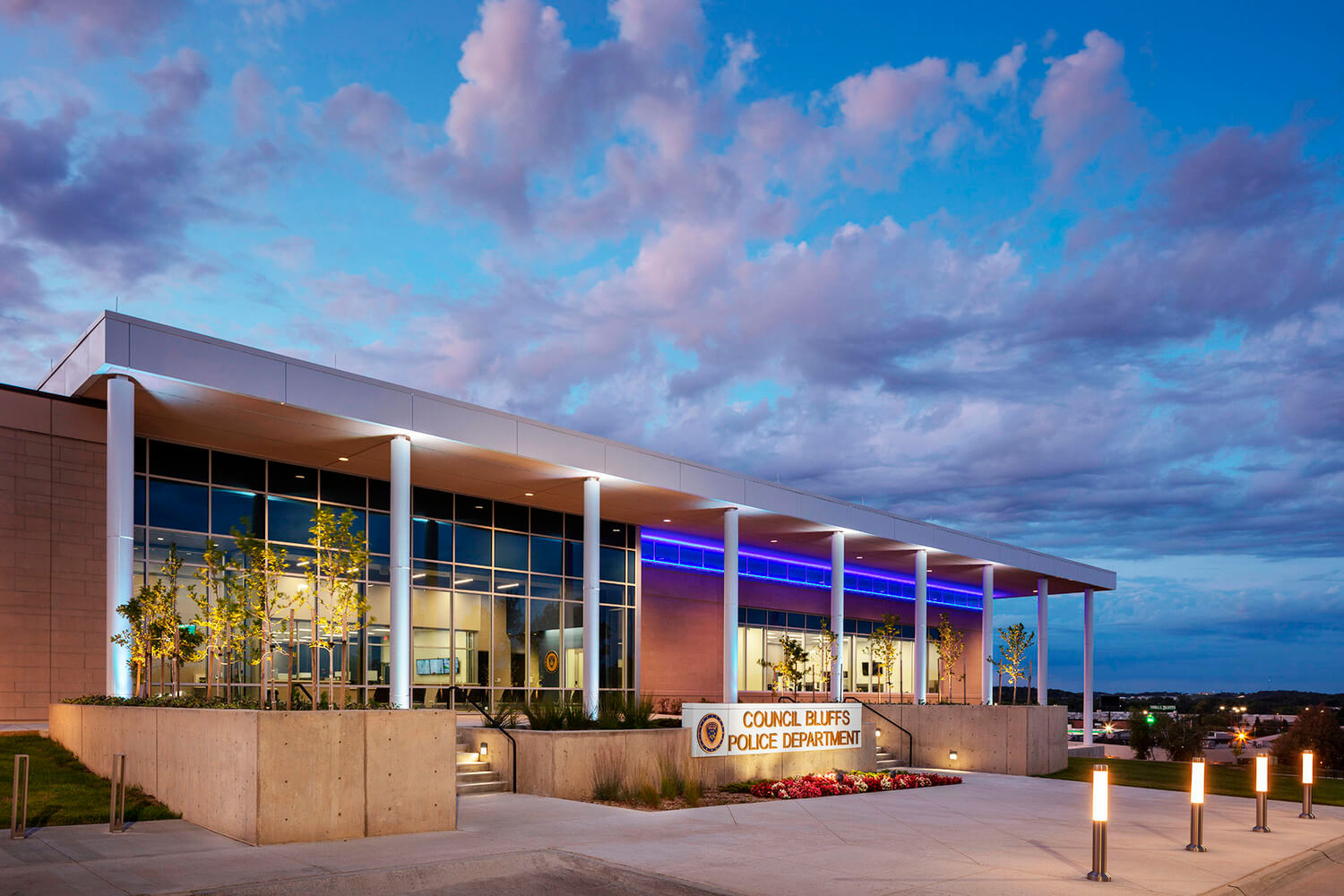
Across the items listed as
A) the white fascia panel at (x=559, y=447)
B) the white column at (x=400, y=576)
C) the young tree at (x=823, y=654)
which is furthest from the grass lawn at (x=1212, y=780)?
the white column at (x=400, y=576)

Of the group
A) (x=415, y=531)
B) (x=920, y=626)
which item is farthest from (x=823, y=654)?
(x=415, y=531)

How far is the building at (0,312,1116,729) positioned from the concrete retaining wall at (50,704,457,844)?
4.29 feet

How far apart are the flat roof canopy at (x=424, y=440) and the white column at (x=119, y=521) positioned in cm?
56

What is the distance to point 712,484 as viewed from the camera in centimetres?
2955

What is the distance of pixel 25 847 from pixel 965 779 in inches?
820

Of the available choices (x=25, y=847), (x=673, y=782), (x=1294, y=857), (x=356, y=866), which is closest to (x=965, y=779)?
(x=673, y=782)

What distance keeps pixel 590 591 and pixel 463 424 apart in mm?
6016

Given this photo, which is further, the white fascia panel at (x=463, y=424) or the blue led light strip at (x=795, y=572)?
the blue led light strip at (x=795, y=572)

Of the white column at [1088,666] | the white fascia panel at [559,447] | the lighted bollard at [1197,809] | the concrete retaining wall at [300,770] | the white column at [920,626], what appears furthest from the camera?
the white column at [1088,666]

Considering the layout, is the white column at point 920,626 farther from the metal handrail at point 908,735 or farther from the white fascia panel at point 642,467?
the white fascia panel at point 642,467

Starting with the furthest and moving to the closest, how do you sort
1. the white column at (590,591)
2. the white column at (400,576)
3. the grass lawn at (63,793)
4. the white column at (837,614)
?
the white column at (837,614) → the white column at (590,591) → the white column at (400,576) → the grass lawn at (63,793)

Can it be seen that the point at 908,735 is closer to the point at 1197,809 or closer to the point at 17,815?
the point at 1197,809

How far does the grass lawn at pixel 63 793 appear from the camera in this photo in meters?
13.0

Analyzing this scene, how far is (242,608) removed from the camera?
16.2 m
